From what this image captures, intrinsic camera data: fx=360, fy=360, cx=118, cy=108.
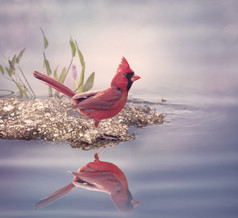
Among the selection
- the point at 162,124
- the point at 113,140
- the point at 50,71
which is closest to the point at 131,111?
the point at 162,124

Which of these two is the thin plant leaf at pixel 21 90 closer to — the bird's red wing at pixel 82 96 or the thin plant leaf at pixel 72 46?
the thin plant leaf at pixel 72 46

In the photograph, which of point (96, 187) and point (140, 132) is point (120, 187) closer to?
point (96, 187)

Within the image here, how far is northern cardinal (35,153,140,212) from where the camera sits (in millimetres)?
1856

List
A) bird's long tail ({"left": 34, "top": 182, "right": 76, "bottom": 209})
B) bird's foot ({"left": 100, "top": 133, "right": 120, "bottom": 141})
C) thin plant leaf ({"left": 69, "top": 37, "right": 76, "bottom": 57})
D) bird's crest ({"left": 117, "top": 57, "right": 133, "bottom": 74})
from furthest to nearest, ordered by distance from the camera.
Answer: thin plant leaf ({"left": 69, "top": 37, "right": 76, "bottom": 57}) < bird's foot ({"left": 100, "top": 133, "right": 120, "bottom": 141}) < bird's crest ({"left": 117, "top": 57, "right": 133, "bottom": 74}) < bird's long tail ({"left": 34, "top": 182, "right": 76, "bottom": 209})

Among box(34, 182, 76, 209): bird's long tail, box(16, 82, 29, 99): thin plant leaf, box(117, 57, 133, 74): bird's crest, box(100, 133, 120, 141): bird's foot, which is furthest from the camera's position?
box(16, 82, 29, 99): thin plant leaf

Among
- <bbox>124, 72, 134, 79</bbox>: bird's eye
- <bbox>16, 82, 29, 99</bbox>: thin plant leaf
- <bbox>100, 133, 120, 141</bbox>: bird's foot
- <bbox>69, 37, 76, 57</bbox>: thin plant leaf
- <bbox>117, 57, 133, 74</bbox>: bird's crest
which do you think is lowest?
<bbox>100, 133, 120, 141</bbox>: bird's foot

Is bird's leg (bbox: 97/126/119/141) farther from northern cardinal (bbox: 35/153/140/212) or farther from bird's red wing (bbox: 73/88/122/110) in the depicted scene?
northern cardinal (bbox: 35/153/140/212)

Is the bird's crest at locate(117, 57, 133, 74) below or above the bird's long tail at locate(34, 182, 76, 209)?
above

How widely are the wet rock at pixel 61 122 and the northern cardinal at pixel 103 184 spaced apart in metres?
0.43

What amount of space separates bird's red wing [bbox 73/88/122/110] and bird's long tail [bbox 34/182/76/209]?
2.06ft

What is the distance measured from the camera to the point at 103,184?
200 cm

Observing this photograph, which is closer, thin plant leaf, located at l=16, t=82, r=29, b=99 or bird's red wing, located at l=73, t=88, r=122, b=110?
Answer: bird's red wing, located at l=73, t=88, r=122, b=110

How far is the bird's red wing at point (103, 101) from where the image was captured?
7.97 feet

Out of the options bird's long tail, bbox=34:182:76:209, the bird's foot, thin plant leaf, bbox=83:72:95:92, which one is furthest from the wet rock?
bird's long tail, bbox=34:182:76:209
